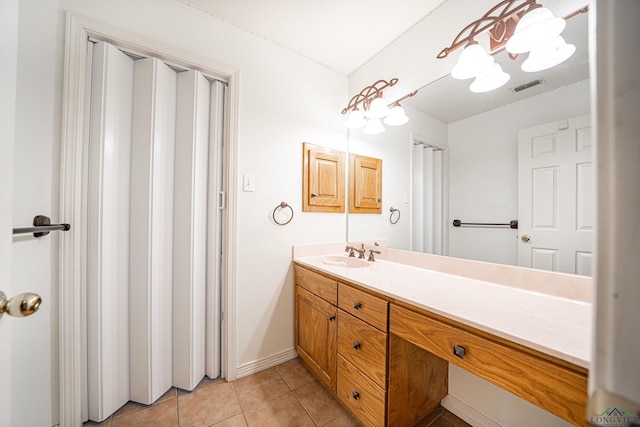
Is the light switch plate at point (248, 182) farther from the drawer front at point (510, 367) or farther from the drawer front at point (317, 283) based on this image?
the drawer front at point (510, 367)

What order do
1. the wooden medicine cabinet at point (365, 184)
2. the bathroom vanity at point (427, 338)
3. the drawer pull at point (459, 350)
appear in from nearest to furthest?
the bathroom vanity at point (427, 338) < the drawer pull at point (459, 350) < the wooden medicine cabinet at point (365, 184)

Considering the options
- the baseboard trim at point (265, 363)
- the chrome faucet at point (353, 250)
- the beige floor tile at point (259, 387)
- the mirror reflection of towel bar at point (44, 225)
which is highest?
the mirror reflection of towel bar at point (44, 225)

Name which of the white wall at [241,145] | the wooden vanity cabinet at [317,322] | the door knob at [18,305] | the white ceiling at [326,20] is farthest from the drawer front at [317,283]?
the white ceiling at [326,20]

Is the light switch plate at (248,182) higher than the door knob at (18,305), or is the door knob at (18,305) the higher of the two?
the light switch plate at (248,182)

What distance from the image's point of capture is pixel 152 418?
3.95 ft

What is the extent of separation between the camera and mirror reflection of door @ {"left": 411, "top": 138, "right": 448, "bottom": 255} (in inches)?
53.7

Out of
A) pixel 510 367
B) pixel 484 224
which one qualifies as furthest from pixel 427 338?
pixel 484 224

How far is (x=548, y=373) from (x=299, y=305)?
1.33m

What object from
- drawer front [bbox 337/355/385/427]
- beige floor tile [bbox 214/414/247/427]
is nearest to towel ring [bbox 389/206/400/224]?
drawer front [bbox 337/355/385/427]

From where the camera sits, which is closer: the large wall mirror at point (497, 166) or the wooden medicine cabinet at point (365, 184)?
the large wall mirror at point (497, 166)

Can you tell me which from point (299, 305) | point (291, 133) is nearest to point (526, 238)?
point (299, 305)

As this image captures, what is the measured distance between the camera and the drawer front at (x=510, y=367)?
0.56 meters

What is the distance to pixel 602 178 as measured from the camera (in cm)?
20

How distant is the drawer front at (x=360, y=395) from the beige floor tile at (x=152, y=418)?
2.90 feet
